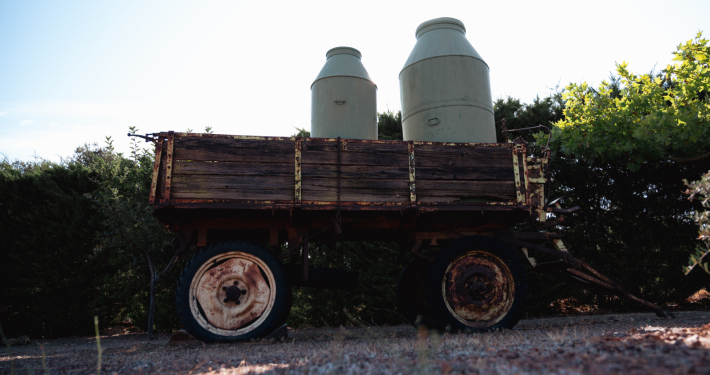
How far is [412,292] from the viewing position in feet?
21.1

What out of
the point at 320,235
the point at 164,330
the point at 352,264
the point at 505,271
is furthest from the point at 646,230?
the point at 164,330

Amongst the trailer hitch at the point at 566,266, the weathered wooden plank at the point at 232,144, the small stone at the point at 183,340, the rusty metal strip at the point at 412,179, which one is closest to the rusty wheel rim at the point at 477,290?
the trailer hitch at the point at 566,266

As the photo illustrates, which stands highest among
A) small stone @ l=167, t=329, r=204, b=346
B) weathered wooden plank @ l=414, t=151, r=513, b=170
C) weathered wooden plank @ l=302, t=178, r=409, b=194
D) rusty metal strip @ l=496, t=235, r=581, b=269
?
weathered wooden plank @ l=414, t=151, r=513, b=170

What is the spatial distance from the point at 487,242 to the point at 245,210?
3.10 metres

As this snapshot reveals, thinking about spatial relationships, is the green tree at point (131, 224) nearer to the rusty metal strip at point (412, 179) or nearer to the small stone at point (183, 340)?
the small stone at point (183, 340)

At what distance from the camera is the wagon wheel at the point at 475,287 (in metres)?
4.84

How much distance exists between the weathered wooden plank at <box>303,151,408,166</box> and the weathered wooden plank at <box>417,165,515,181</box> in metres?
0.29

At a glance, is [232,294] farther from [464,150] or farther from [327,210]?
[464,150]

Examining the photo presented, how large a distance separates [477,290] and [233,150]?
3474mm

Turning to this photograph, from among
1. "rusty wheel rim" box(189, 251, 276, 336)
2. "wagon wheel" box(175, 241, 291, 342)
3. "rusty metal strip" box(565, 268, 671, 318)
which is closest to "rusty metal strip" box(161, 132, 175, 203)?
"wagon wheel" box(175, 241, 291, 342)

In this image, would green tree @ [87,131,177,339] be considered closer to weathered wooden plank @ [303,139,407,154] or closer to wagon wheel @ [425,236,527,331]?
weathered wooden plank @ [303,139,407,154]

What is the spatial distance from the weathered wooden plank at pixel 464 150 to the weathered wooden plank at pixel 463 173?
0.65ft

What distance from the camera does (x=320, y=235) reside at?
5.54 meters

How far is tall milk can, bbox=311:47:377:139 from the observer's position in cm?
592
